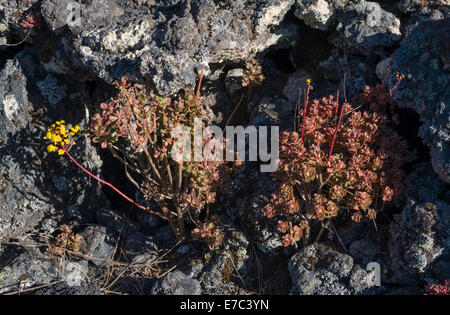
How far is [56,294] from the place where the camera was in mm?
4227

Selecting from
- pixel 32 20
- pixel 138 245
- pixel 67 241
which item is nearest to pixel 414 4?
pixel 138 245

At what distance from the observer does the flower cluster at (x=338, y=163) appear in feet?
13.9

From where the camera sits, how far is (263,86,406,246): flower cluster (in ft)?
13.9

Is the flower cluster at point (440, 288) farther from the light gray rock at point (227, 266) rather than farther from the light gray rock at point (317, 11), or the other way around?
the light gray rock at point (317, 11)

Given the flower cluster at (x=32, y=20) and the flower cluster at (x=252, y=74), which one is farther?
the flower cluster at (x=252, y=74)

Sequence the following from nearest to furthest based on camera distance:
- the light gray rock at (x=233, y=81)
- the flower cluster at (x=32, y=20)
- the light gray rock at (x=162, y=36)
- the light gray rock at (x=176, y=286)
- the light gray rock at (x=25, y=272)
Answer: the light gray rock at (x=176, y=286) < the light gray rock at (x=162, y=36) < the light gray rock at (x=25, y=272) < the flower cluster at (x=32, y=20) < the light gray rock at (x=233, y=81)

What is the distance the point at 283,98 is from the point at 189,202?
187 cm

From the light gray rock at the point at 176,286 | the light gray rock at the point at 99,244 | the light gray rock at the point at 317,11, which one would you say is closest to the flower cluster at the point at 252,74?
the light gray rock at the point at 317,11

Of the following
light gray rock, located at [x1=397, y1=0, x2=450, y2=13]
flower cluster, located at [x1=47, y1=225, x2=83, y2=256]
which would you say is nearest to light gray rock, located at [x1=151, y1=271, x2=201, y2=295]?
flower cluster, located at [x1=47, y1=225, x2=83, y2=256]

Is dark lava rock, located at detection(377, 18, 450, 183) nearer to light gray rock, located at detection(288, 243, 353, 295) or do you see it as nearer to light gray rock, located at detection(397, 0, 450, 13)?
light gray rock, located at detection(397, 0, 450, 13)

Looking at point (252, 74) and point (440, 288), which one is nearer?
point (440, 288)

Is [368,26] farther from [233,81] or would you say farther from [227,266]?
[227,266]

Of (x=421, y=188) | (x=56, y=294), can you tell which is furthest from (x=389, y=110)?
(x=56, y=294)

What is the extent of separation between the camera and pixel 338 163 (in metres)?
4.16
